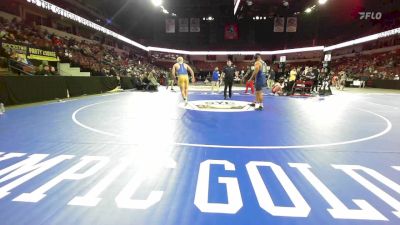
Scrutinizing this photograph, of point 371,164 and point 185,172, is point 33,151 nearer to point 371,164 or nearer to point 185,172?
point 185,172

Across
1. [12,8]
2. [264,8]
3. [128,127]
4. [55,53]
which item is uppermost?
[264,8]

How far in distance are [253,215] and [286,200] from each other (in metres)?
0.49

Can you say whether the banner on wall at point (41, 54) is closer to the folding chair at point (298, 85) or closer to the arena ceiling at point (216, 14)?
the folding chair at point (298, 85)

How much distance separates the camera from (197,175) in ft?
11.3

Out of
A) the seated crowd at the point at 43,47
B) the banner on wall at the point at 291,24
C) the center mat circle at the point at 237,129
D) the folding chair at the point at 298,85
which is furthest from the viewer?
the banner on wall at the point at 291,24

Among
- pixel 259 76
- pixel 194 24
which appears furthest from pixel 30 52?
pixel 194 24

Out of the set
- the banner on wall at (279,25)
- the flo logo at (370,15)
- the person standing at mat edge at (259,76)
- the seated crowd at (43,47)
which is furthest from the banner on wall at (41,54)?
the banner on wall at (279,25)

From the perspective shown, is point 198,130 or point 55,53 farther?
point 55,53

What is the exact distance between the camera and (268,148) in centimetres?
468

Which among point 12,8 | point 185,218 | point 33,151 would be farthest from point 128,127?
point 12,8

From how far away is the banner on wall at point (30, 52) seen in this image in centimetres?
1420

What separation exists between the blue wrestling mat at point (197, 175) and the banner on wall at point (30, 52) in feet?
33.2

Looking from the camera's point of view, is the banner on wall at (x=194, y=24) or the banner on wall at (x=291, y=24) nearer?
the banner on wall at (x=291, y=24)

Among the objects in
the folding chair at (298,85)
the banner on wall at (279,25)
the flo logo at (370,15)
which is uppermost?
the banner on wall at (279,25)
